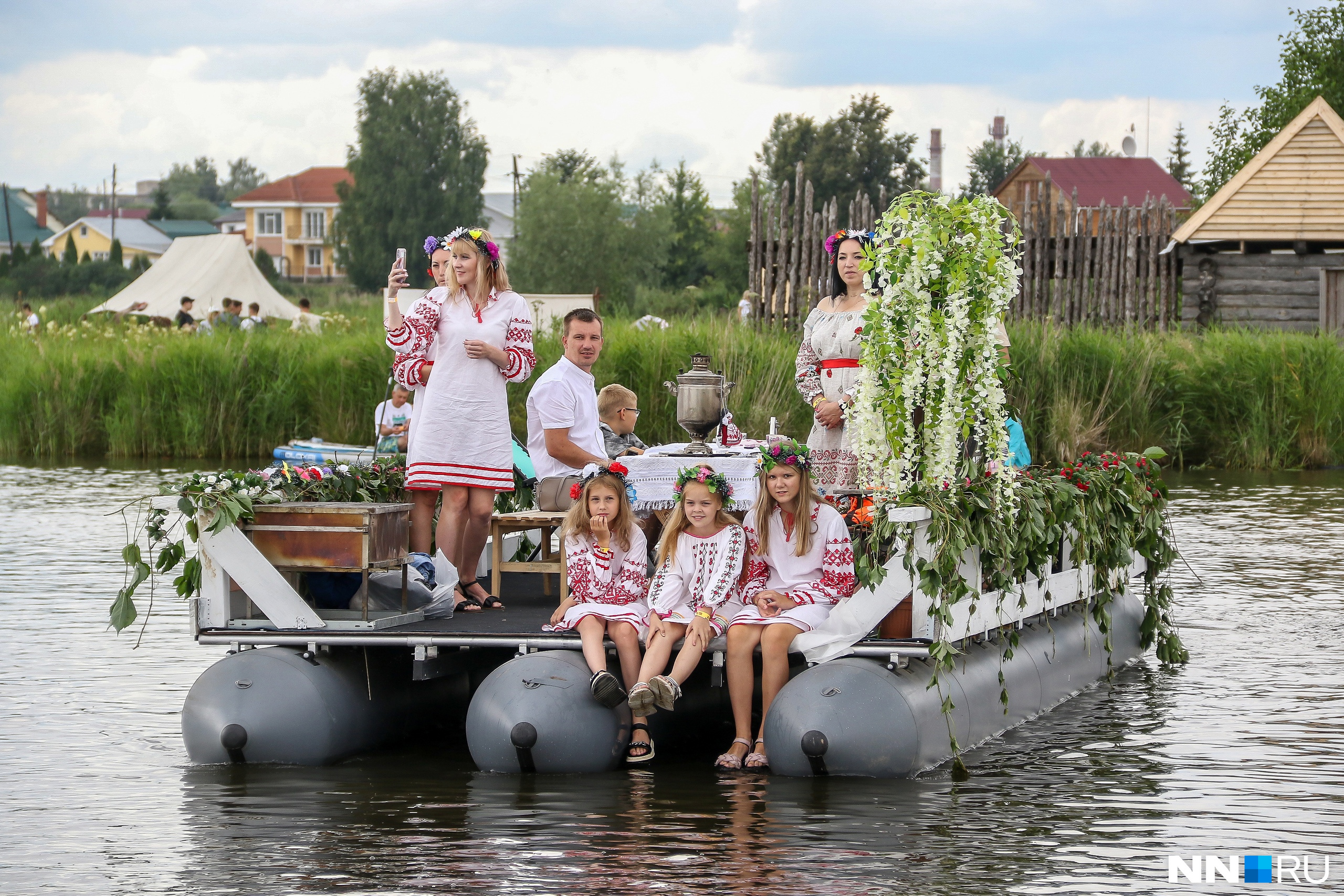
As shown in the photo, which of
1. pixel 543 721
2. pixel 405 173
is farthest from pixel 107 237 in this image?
A: pixel 543 721

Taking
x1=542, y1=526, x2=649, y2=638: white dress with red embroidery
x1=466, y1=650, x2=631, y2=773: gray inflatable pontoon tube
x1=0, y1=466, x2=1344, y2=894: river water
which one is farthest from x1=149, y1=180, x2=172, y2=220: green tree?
x1=466, y1=650, x2=631, y2=773: gray inflatable pontoon tube

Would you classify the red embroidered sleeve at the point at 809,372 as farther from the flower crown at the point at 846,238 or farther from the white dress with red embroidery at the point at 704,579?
the white dress with red embroidery at the point at 704,579

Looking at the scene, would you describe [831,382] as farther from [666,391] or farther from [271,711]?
[666,391]

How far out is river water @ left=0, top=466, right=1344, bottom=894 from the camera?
5.82m

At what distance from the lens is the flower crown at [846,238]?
28.7ft

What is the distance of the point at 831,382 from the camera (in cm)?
889

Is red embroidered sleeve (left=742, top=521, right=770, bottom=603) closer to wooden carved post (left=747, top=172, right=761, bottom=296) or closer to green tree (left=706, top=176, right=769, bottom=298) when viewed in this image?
wooden carved post (left=747, top=172, right=761, bottom=296)

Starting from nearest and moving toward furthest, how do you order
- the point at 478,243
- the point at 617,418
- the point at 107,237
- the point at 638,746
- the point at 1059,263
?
the point at 638,746
the point at 478,243
the point at 617,418
the point at 1059,263
the point at 107,237

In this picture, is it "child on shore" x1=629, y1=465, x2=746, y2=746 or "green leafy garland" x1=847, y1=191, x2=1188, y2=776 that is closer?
"green leafy garland" x1=847, y1=191, x2=1188, y2=776

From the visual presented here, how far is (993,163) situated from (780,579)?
86.2 meters

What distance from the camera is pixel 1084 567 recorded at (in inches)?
367

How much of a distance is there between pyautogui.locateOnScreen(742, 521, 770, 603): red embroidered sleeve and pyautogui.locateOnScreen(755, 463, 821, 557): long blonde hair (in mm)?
18

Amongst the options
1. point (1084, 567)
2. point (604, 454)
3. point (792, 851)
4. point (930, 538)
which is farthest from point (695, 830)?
point (1084, 567)

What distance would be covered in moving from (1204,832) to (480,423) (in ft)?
12.8
